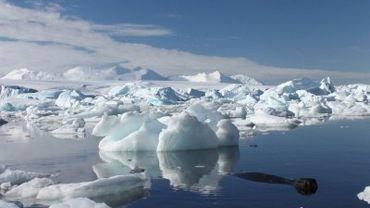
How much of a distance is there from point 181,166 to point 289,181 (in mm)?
3905

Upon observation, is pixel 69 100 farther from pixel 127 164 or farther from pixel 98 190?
pixel 98 190

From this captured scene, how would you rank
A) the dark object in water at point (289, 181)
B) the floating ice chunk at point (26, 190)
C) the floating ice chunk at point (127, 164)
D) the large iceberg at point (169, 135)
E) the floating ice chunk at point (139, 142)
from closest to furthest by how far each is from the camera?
the floating ice chunk at point (26, 190), the dark object in water at point (289, 181), the floating ice chunk at point (127, 164), the large iceberg at point (169, 135), the floating ice chunk at point (139, 142)

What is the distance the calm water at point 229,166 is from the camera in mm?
10500

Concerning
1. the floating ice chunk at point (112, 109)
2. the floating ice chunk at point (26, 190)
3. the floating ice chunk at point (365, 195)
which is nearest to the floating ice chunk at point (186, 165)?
the floating ice chunk at point (26, 190)

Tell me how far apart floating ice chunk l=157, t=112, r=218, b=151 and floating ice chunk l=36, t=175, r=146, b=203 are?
5817 millimetres

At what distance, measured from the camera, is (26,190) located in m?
11.0

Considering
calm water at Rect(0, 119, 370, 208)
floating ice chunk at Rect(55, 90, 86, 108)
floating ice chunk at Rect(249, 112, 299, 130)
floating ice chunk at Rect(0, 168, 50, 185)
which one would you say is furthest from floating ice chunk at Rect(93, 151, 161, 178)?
floating ice chunk at Rect(55, 90, 86, 108)

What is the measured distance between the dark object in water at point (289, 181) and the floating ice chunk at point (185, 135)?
4.44 m

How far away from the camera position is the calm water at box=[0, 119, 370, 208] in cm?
1050

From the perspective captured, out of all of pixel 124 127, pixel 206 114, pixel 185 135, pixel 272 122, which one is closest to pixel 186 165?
pixel 185 135

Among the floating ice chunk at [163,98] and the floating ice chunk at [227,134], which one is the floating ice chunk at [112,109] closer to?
the floating ice chunk at [227,134]

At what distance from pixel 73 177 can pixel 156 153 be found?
16.0 feet

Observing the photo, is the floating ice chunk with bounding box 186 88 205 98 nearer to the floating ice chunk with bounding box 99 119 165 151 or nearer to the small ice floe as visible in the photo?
the floating ice chunk with bounding box 99 119 165 151

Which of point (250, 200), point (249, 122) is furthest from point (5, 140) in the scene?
point (250, 200)
